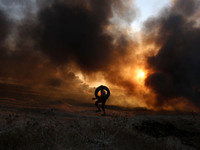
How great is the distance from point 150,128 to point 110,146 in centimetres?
428

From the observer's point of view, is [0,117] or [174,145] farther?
[0,117]

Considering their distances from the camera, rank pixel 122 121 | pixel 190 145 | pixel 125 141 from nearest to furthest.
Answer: pixel 125 141 < pixel 190 145 < pixel 122 121

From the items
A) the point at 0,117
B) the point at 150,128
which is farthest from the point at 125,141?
the point at 0,117

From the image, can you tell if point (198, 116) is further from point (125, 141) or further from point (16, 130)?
point (16, 130)

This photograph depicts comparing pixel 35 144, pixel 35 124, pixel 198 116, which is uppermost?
pixel 198 116

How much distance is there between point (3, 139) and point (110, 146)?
16.2ft

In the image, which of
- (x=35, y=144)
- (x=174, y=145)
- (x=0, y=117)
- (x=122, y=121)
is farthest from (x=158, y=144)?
(x=0, y=117)

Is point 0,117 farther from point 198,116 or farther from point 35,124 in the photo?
point 198,116

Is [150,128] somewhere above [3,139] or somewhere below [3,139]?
above

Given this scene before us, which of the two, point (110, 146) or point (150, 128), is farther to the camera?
point (150, 128)

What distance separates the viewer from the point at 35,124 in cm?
948

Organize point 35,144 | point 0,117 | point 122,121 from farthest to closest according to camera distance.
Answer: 1. point 122,121
2. point 0,117
3. point 35,144

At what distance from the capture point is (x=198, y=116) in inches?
566

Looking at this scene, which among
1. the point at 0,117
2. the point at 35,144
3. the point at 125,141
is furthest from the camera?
the point at 0,117
